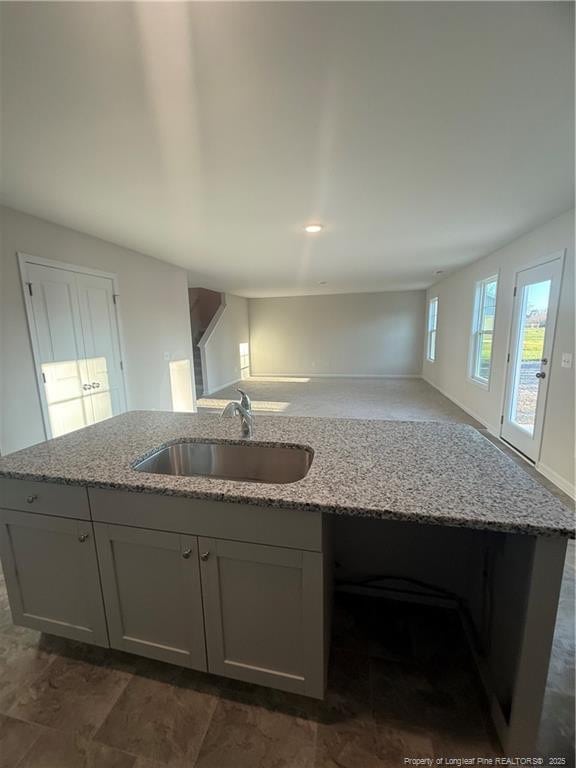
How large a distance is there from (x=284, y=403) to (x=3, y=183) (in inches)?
187

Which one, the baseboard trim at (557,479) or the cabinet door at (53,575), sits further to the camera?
the baseboard trim at (557,479)

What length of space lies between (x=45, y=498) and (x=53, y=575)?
0.37 meters

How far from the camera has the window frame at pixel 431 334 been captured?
718 centimetres

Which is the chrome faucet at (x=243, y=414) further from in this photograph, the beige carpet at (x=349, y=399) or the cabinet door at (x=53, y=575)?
the beige carpet at (x=349, y=399)

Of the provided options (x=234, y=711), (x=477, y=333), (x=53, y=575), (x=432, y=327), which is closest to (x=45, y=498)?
(x=53, y=575)

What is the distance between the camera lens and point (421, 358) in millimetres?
8594

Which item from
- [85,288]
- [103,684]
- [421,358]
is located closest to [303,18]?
[103,684]

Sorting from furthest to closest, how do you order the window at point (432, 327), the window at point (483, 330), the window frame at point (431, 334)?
the window at point (432, 327) < the window frame at point (431, 334) < the window at point (483, 330)

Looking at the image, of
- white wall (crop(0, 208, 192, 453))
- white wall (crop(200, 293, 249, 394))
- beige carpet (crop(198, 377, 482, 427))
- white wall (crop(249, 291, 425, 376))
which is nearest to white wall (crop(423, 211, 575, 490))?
beige carpet (crop(198, 377, 482, 427))

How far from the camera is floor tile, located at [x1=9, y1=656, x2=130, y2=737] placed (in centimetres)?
120

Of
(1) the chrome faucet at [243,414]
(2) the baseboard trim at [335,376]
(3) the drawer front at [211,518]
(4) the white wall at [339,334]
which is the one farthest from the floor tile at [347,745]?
(4) the white wall at [339,334]

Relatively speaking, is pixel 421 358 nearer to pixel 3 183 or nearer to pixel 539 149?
pixel 539 149

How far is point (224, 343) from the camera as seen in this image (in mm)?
7980

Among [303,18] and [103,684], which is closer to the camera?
[303,18]
